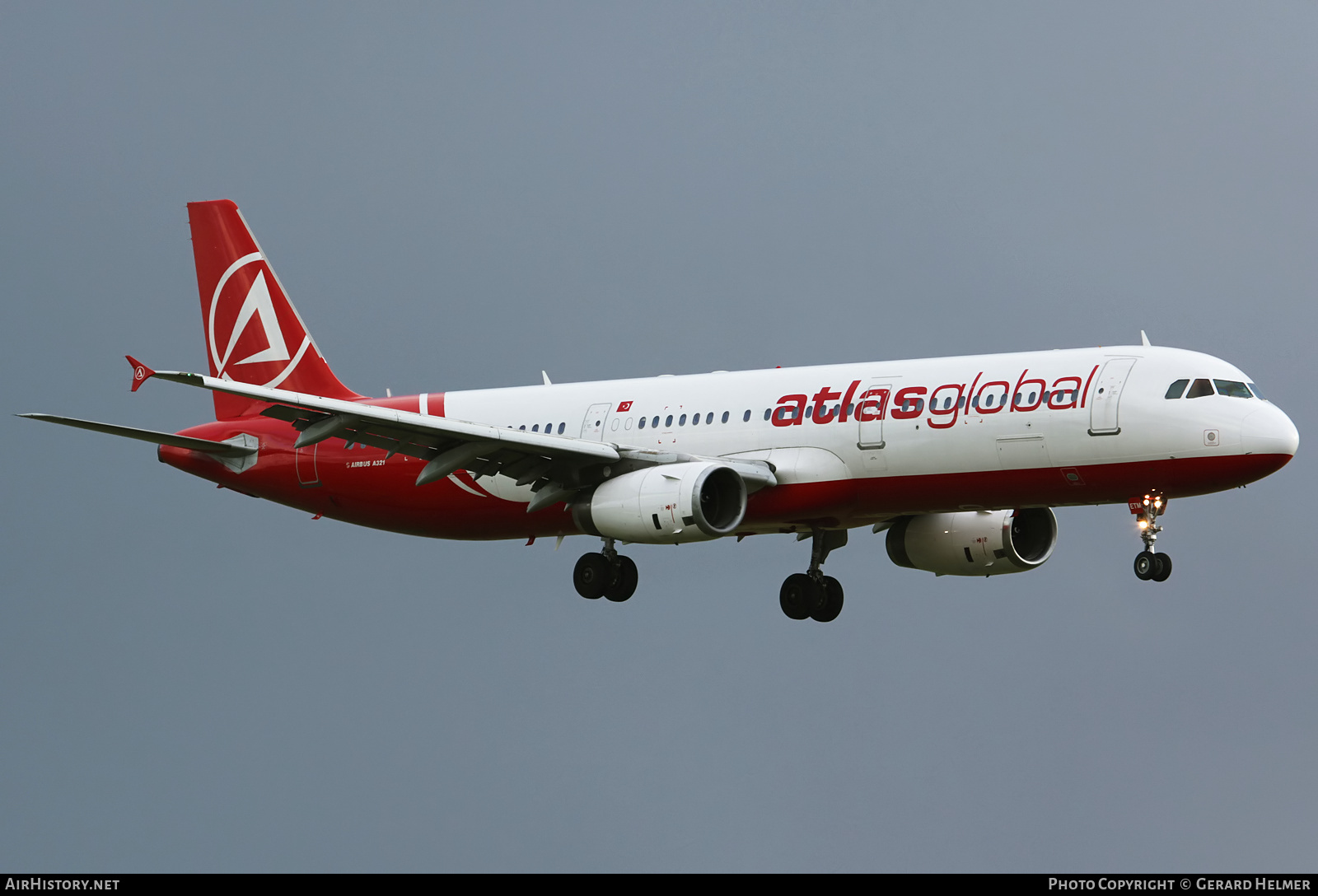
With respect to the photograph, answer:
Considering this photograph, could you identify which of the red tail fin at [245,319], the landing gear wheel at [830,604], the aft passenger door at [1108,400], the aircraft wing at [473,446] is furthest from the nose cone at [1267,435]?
the red tail fin at [245,319]

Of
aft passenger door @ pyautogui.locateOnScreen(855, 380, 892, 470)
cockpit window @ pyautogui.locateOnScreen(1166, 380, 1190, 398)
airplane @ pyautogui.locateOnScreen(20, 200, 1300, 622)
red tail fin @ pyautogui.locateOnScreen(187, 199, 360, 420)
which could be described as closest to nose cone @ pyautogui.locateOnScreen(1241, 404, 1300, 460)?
airplane @ pyautogui.locateOnScreen(20, 200, 1300, 622)

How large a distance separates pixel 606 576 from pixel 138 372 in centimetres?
1140

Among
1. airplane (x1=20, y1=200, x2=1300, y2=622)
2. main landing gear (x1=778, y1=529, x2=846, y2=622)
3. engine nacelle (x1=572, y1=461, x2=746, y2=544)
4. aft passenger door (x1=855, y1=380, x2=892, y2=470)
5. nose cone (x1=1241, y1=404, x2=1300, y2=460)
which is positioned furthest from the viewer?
main landing gear (x1=778, y1=529, x2=846, y2=622)

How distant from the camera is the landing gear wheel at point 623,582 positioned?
43938 millimetres

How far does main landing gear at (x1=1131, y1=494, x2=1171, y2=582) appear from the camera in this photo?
1502 inches

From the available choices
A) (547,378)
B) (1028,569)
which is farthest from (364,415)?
(1028,569)

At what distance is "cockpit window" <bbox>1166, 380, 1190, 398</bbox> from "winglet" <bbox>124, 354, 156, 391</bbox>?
19.8 m

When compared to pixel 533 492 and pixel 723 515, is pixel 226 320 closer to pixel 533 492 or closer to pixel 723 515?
pixel 533 492

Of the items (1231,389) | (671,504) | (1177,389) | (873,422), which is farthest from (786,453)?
(1231,389)

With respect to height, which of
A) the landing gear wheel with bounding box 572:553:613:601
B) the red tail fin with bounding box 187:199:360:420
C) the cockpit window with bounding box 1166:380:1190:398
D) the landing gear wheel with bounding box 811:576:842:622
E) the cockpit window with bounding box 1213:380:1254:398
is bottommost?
the landing gear wheel with bounding box 572:553:613:601

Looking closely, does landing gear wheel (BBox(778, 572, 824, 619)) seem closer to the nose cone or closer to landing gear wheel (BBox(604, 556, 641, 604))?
landing gear wheel (BBox(604, 556, 641, 604))

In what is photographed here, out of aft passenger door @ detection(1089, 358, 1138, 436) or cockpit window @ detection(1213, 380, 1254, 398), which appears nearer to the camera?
aft passenger door @ detection(1089, 358, 1138, 436)

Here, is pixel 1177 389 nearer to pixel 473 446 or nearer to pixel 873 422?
pixel 873 422

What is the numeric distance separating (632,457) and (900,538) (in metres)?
8.24
